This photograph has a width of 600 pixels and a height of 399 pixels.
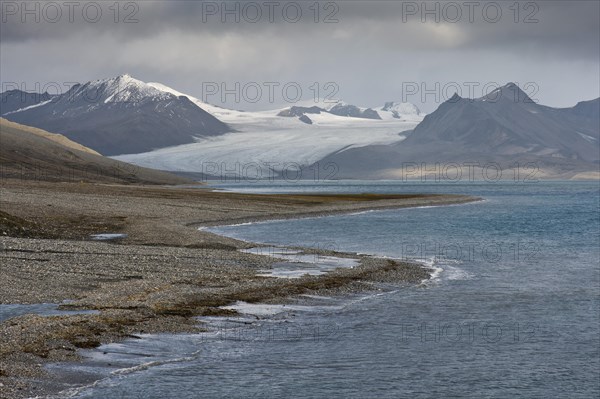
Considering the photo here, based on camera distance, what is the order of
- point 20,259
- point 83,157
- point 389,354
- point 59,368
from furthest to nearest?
point 83,157, point 20,259, point 389,354, point 59,368

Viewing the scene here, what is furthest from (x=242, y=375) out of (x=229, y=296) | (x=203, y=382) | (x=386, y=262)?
(x=386, y=262)

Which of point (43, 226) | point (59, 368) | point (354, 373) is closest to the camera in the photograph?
point (59, 368)

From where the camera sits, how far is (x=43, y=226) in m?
47.2

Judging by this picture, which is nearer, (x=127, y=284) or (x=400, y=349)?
(x=400, y=349)

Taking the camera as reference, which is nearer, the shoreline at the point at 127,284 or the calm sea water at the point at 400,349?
the calm sea water at the point at 400,349

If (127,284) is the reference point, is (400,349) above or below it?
below

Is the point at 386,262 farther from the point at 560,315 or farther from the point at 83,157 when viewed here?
the point at 83,157

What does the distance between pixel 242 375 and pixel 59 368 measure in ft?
12.2

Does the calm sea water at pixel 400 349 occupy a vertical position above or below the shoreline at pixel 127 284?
below

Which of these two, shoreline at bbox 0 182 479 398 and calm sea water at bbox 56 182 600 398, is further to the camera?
shoreline at bbox 0 182 479 398

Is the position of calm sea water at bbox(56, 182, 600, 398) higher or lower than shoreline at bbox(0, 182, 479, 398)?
lower

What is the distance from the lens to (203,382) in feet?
58.7

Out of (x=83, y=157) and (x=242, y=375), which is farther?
(x=83, y=157)

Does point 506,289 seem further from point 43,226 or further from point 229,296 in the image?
point 43,226
